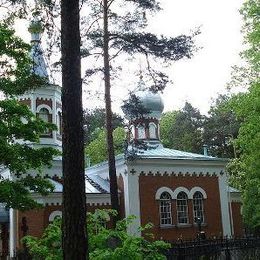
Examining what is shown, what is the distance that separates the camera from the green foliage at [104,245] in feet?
26.7

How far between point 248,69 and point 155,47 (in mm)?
8788

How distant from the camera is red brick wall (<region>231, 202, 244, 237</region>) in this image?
1032 inches

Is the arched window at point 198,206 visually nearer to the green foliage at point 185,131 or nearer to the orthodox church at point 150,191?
the orthodox church at point 150,191

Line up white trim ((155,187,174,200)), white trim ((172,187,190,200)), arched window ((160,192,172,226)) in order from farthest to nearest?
white trim ((172,187,190,200))
arched window ((160,192,172,226))
white trim ((155,187,174,200))

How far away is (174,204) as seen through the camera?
23.1 metres

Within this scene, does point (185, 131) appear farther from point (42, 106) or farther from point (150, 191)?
point (42, 106)

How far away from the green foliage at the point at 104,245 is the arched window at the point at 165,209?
13.4 m

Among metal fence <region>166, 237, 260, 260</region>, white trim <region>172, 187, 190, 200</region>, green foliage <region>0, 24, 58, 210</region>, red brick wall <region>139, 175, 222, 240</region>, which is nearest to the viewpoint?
metal fence <region>166, 237, 260, 260</region>

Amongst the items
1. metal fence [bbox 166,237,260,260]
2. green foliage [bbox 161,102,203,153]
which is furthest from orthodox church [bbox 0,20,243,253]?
green foliage [bbox 161,102,203,153]

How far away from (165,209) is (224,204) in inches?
153

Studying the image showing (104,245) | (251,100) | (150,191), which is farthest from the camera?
(150,191)

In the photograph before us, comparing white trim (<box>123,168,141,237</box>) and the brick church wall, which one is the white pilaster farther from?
the brick church wall

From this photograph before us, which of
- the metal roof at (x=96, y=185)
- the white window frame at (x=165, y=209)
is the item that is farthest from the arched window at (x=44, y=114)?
the white window frame at (x=165, y=209)

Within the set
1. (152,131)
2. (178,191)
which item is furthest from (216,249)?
(152,131)
